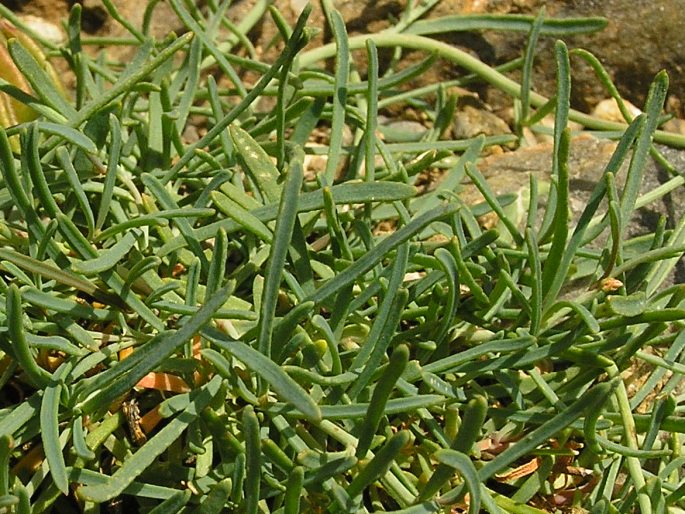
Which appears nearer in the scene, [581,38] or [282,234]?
[282,234]

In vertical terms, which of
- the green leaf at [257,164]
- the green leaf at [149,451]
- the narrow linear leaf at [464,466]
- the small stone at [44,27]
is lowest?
the green leaf at [149,451]

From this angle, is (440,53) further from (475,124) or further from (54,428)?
(54,428)

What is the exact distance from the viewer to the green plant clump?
0.87 metres

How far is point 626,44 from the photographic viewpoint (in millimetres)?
1627

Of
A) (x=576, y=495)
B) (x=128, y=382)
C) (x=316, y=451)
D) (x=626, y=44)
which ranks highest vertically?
(x=626, y=44)

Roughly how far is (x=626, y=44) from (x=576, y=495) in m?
0.89

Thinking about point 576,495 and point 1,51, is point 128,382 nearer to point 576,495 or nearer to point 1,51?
point 576,495

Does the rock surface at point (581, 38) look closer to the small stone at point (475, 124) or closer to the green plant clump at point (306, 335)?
the small stone at point (475, 124)

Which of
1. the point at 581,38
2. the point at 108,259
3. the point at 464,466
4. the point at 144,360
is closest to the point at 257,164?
the point at 108,259

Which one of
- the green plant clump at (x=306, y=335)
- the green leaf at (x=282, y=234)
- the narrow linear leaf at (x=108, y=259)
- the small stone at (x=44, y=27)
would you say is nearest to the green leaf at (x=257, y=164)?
the green plant clump at (x=306, y=335)

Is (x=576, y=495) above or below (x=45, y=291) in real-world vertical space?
A: below

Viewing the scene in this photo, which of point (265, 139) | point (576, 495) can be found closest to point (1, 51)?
point (265, 139)

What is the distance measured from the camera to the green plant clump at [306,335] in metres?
0.87

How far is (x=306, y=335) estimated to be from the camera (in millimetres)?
910
